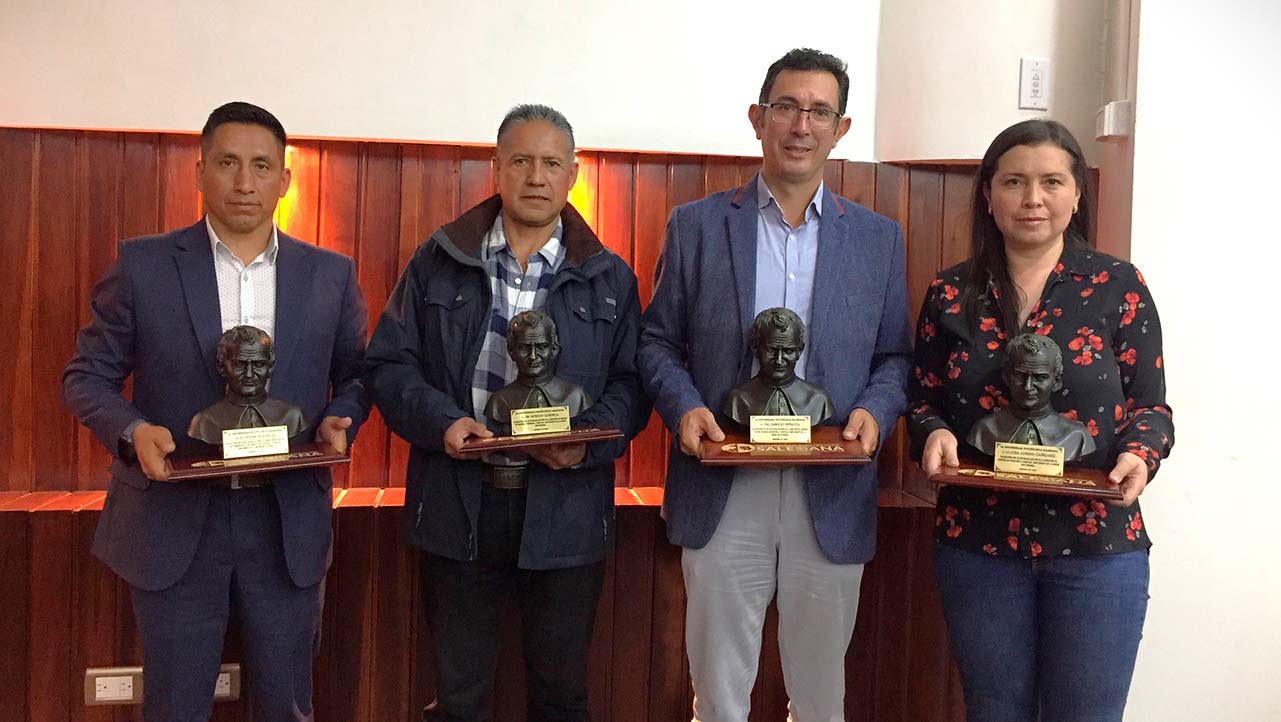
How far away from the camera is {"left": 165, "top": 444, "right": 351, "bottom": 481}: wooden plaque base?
2.11 metres

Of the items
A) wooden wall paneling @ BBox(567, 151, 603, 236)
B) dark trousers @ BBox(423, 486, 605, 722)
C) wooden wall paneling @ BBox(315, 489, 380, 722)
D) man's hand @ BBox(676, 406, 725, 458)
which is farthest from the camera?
wooden wall paneling @ BBox(567, 151, 603, 236)

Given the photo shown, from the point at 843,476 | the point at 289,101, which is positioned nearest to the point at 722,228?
the point at 843,476

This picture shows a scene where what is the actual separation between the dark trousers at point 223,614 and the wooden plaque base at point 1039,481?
5.40 feet

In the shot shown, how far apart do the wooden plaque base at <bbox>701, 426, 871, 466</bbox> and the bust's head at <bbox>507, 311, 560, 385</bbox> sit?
480 millimetres

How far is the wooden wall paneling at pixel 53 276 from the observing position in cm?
316

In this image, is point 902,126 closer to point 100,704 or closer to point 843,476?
point 843,476

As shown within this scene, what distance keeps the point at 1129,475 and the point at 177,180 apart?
3.09 meters

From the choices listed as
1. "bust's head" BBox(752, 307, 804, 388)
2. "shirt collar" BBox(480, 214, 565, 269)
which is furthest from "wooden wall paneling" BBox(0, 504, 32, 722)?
"bust's head" BBox(752, 307, 804, 388)

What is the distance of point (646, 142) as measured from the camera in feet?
11.0

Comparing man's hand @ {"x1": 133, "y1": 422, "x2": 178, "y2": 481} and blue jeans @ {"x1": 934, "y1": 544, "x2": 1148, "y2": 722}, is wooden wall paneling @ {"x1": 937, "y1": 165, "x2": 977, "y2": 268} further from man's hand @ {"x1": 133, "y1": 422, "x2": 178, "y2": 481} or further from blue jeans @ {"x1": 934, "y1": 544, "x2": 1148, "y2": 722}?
man's hand @ {"x1": 133, "y1": 422, "x2": 178, "y2": 481}

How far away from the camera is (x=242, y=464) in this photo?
7.05 feet

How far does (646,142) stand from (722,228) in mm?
988

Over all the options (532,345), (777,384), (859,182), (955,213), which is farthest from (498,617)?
(955,213)

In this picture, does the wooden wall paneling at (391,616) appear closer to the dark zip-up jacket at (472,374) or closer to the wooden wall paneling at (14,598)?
the dark zip-up jacket at (472,374)
